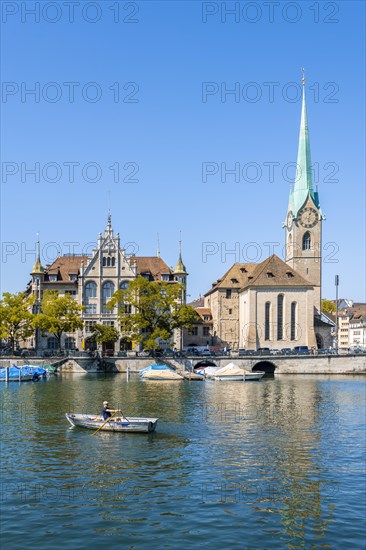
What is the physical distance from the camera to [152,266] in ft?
421

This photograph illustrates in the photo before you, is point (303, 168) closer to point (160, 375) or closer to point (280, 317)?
point (280, 317)

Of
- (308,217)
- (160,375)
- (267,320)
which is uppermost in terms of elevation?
(308,217)

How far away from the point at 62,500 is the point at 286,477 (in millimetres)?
10647

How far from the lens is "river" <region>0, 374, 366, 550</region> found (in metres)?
25.2

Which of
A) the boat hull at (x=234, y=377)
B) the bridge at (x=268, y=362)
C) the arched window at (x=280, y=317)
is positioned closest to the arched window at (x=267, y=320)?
the arched window at (x=280, y=317)

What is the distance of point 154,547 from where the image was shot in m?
23.8

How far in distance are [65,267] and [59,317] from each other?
20.2 metres

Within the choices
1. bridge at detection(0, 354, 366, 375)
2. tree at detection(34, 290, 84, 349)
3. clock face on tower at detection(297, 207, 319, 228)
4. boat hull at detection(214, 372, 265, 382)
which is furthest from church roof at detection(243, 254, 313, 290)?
tree at detection(34, 290, 84, 349)

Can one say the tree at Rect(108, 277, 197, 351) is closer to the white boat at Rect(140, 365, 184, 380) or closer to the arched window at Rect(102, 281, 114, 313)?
the arched window at Rect(102, 281, 114, 313)

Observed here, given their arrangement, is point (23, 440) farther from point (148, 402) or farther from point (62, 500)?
point (148, 402)

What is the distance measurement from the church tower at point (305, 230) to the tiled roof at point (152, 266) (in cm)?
2644

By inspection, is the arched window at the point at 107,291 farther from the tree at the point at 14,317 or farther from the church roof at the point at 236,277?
the church roof at the point at 236,277

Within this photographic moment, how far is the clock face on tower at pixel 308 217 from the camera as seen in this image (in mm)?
137750

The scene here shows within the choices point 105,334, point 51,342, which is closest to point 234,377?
point 105,334
